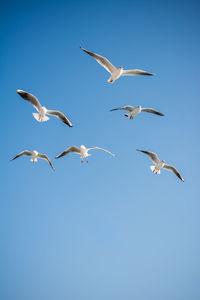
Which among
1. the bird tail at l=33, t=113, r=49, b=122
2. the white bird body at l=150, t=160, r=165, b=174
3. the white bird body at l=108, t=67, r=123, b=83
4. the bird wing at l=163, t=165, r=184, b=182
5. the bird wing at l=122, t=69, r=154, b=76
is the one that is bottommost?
the bird tail at l=33, t=113, r=49, b=122

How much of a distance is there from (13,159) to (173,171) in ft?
21.3

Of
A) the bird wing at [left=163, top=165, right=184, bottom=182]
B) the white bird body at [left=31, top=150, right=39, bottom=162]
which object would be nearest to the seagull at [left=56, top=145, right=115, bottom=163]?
the white bird body at [left=31, top=150, right=39, bottom=162]

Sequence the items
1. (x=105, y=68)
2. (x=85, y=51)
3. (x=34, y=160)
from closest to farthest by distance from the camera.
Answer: (x=85, y=51) → (x=105, y=68) → (x=34, y=160)

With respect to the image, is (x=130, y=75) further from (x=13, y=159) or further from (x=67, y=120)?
(x=13, y=159)

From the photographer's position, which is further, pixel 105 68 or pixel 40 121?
pixel 40 121

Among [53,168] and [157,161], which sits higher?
[157,161]

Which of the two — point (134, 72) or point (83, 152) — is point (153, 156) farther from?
point (134, 72)

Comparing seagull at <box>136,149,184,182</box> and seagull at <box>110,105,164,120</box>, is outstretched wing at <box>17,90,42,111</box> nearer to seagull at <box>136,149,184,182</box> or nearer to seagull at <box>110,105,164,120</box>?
seagull at <box>110,105,164,120</box>

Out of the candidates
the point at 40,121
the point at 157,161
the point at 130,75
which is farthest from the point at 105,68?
the point at 157,161

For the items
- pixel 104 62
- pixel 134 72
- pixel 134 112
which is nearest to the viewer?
pixel 104 62

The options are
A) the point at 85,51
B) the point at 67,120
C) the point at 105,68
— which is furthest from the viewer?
the point at 67,120

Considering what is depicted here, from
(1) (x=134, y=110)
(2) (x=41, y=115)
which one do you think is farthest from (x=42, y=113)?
(1) (x=134, y=110)

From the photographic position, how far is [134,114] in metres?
11.9

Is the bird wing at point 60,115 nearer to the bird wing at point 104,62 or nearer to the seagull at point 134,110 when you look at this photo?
the seagull at point 134,110
